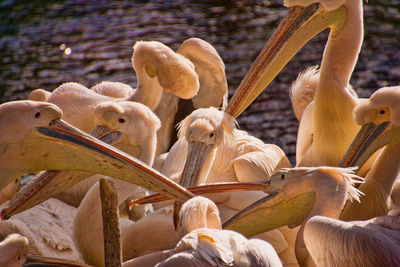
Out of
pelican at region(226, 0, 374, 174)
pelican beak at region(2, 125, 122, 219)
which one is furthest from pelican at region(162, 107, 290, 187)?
pelican beak at region(2, 125, 122, 219)

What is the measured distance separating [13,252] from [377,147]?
59.6 inches

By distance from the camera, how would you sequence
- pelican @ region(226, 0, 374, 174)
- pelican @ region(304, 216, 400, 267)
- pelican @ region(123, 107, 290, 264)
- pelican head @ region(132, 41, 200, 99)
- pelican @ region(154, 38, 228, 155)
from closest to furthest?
pelican @ region(304, 216, 400, 267) < pelican @ region(123, 107, 290, 264) < pelican @ region(226, 0, 374, 174) < pelican head @ region(132, 41, 200, 99) < pelican @ region(154, 38, 228, 155)

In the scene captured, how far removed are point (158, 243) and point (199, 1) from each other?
6.35 meters

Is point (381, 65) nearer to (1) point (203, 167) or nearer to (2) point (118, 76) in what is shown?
(2) point (118, 76)

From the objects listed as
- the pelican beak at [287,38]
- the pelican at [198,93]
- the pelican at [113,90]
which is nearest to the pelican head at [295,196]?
the pelican beak at [287,38]

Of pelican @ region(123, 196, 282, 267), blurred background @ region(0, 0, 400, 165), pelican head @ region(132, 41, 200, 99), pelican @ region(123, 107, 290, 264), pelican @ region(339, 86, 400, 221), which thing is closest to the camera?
pelican @ region(123, 196, 282, 267)

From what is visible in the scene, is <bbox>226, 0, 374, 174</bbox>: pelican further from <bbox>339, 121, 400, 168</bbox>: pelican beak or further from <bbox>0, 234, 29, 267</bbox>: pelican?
<bbox>0, 234, 29, 267</bbox>: pelican

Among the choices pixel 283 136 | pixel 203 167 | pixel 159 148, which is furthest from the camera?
pixel 283 136

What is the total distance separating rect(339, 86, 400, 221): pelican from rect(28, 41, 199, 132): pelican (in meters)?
0.94

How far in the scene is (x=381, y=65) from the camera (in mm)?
7250

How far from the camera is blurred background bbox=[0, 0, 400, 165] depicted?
6742mm

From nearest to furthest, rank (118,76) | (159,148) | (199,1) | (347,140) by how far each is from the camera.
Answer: (347,140) < (159,148) < (118,76) < (199,1)

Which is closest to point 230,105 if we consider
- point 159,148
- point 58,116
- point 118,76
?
point 159,148

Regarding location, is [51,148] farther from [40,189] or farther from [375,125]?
[375,125]
